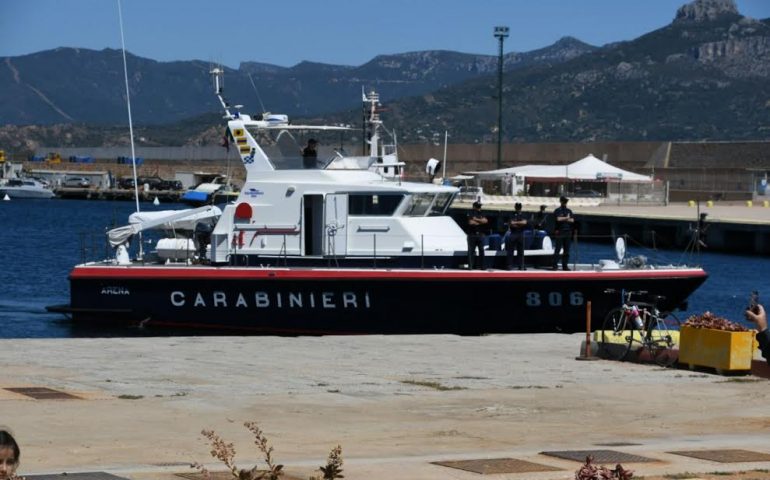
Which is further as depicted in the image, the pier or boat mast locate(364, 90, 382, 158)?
the pier

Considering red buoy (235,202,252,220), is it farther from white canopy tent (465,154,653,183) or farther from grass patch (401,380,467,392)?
white canopy tent (465,154,653,183)

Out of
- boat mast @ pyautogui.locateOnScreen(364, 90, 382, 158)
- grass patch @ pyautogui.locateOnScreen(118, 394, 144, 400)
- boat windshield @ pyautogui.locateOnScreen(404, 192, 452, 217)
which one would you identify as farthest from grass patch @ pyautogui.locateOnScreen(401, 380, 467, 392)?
boat mast @ pyautogui.locateOnScreen(364, 90, 382, 158)

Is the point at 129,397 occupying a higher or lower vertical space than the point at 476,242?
lower

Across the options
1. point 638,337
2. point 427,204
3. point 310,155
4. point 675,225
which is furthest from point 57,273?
point 675,225

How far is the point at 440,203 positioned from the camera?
2823 cm

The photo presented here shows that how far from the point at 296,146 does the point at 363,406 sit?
42.0 ft

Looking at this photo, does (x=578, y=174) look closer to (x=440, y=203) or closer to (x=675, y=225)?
(x=675, y=225)

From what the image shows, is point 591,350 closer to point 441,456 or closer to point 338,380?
point 338,380

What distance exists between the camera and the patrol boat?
26.9 m

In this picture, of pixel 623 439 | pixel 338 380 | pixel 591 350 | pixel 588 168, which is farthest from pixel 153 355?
pixel 588 168

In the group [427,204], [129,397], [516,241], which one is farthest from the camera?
[427,204]

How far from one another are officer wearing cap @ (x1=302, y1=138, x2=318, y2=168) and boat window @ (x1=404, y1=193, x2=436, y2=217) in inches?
80.8

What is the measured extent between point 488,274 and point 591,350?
484cm

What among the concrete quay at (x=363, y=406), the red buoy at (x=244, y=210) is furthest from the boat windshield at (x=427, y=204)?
A: the concrete quay at (x=363, y=406)
